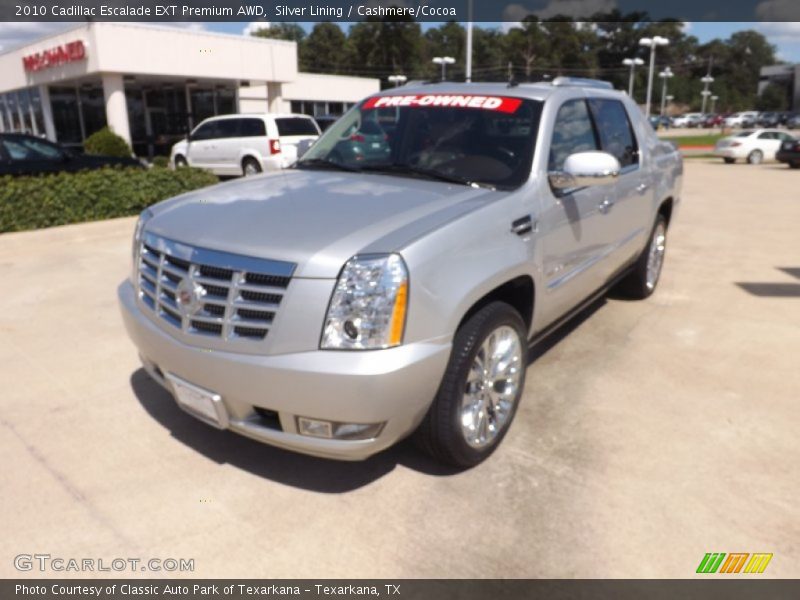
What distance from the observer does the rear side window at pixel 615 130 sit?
4531mm

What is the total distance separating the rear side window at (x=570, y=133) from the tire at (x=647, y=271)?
1.67 metres

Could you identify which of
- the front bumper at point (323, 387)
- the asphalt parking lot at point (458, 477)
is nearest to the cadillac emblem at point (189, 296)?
the front bumper at point (323, 387)

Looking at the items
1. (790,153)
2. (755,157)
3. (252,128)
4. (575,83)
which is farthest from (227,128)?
(755,157)

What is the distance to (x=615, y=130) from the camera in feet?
15.8

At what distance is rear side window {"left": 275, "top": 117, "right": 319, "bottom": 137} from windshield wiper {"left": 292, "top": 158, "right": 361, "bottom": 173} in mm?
11627

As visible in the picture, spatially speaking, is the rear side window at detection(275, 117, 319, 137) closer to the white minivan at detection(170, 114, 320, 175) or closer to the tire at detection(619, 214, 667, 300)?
the white minivan at detection(170, 114, 320, 175)

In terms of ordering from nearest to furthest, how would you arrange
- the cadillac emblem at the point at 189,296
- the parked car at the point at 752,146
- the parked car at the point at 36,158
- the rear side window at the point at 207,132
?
the cadillac emblem at the point at 189,296 < the parked car at the point at 36,158 < the rear side window at the point at 207,132 < the parked car at the point at 752,146

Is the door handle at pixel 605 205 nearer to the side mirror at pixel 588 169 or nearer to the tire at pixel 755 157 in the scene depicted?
the side mirror at pixel 588 169

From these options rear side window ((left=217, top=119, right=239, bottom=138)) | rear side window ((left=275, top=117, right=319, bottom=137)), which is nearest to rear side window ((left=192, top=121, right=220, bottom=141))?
rear side window ((left=217, top=119, right=239, bottom=138))

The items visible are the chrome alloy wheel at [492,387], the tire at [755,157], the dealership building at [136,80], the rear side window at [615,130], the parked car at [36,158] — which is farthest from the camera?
the tire at [755,157]

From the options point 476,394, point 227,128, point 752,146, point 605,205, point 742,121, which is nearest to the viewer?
point 476,394

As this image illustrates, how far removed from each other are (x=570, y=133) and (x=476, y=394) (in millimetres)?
1866

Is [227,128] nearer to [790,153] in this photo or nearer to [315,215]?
[315,215]

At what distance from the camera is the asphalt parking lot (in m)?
2.64
